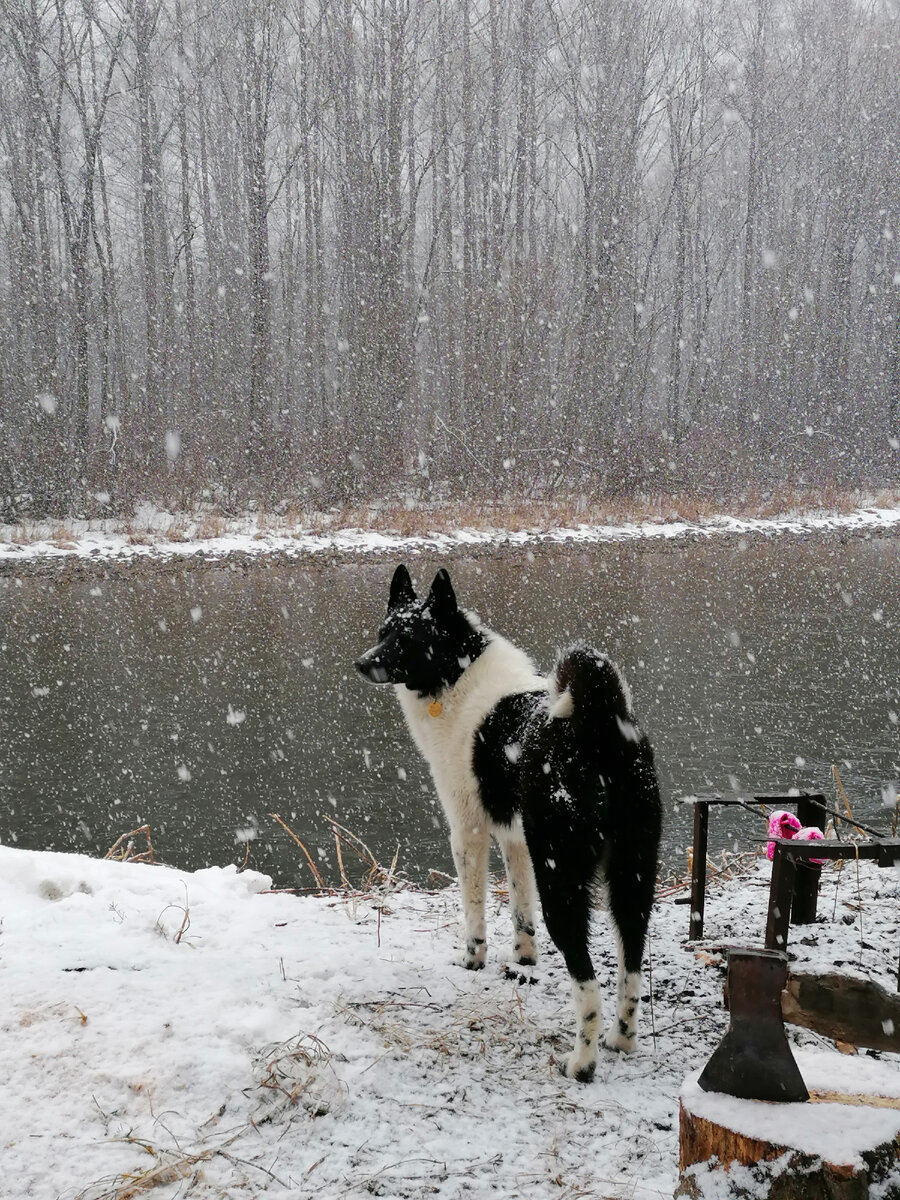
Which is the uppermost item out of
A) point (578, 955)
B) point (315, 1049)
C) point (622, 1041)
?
point (578, 955)

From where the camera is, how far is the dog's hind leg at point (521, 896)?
3789mm

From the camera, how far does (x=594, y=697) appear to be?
301 centimetres

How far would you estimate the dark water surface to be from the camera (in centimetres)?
707

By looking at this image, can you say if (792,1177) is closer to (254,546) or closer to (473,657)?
(473,657)

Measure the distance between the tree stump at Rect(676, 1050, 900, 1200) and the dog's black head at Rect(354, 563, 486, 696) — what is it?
212 centimetres

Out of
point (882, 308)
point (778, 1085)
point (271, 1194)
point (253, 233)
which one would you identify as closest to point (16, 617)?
point (271, 1194)

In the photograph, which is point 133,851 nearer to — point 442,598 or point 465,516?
point 442,598

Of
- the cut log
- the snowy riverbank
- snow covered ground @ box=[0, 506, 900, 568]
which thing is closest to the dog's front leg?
the cut log

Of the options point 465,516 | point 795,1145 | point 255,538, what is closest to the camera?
point 795,1145

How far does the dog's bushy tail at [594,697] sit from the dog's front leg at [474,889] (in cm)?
100

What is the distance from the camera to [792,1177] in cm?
181

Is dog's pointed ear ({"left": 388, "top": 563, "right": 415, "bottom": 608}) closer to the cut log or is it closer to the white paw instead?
the white paw

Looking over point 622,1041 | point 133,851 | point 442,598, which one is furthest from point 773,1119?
point 133,851

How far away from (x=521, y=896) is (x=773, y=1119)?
6.52ft
